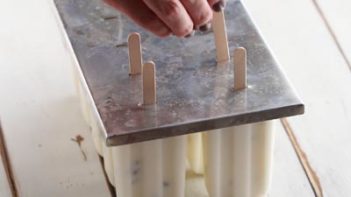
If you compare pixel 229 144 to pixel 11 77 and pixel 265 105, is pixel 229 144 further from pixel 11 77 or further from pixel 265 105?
pixel 11 77

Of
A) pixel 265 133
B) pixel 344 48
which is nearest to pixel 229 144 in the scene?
pixel 265 133

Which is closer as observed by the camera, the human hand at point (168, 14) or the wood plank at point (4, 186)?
the human hand at point (168, 14)

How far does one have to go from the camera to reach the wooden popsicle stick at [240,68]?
90 centimetres

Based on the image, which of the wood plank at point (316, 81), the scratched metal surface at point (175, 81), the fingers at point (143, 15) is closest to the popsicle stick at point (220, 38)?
the scratched metal surface at point (175, 81)

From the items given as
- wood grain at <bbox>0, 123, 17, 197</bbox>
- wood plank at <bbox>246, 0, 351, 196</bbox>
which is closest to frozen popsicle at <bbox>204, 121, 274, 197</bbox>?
wood plank at <bbox>246, 0, 351, 196</bbox>

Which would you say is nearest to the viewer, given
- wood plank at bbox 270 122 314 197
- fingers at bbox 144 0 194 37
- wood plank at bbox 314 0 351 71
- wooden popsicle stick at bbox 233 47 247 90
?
fingers at bbox 144 0 194 37

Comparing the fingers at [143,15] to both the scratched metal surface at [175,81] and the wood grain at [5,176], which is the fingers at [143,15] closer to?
the scratched metal surface at [175,81]

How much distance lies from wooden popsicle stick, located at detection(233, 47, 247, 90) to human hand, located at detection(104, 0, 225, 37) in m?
0.08

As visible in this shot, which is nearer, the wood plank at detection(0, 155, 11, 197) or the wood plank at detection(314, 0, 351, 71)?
the wood plank at detection(0, 155, 11, 197)

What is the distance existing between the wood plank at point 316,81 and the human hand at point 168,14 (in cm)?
33

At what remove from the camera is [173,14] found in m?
0.80

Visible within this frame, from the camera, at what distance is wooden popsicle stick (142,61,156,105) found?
34.5 inches

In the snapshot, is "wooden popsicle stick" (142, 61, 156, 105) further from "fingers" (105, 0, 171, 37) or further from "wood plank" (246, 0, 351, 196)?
"wood plank" (246, 0, 351, 196)

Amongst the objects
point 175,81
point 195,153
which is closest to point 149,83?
point 175,81
